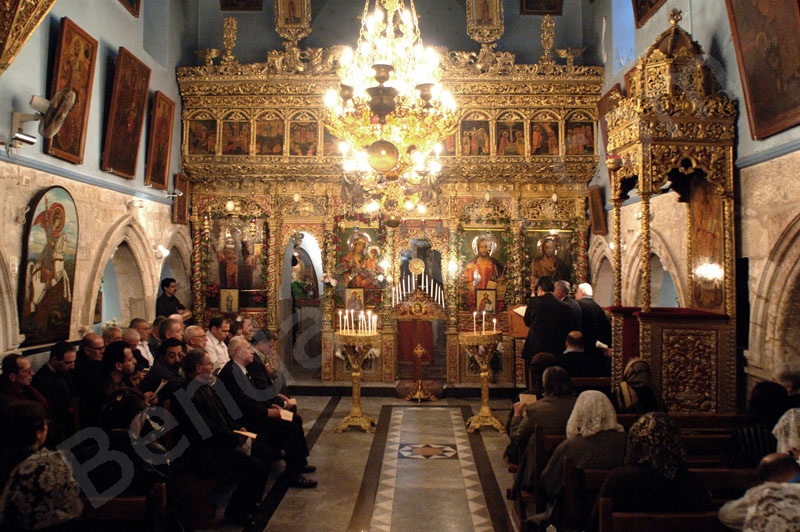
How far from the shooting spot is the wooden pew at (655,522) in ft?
8.66

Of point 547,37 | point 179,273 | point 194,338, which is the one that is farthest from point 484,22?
point 194,338

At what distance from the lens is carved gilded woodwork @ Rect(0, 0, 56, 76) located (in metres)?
4.66

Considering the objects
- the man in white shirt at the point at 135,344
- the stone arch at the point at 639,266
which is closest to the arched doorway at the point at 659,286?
the stone arch at the point at 639,266

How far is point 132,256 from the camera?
9367 millimetres

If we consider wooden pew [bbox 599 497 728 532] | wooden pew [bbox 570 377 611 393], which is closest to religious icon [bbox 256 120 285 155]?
wooden pew [bbox 570 377 611 393]

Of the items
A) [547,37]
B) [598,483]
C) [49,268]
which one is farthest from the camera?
[547,37]

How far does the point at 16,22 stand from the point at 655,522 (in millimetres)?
5542

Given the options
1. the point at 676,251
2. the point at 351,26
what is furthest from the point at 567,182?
the point at 351,26

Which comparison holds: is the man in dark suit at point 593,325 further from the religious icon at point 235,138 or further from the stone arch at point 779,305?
the religious icon at point 235,138

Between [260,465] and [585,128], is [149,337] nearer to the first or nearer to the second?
[260,465]

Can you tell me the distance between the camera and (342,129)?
296 inches

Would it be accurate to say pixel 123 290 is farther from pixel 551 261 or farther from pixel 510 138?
pixel 551 261

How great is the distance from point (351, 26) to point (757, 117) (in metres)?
8.54

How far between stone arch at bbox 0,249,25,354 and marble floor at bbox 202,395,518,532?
2.97 metres
